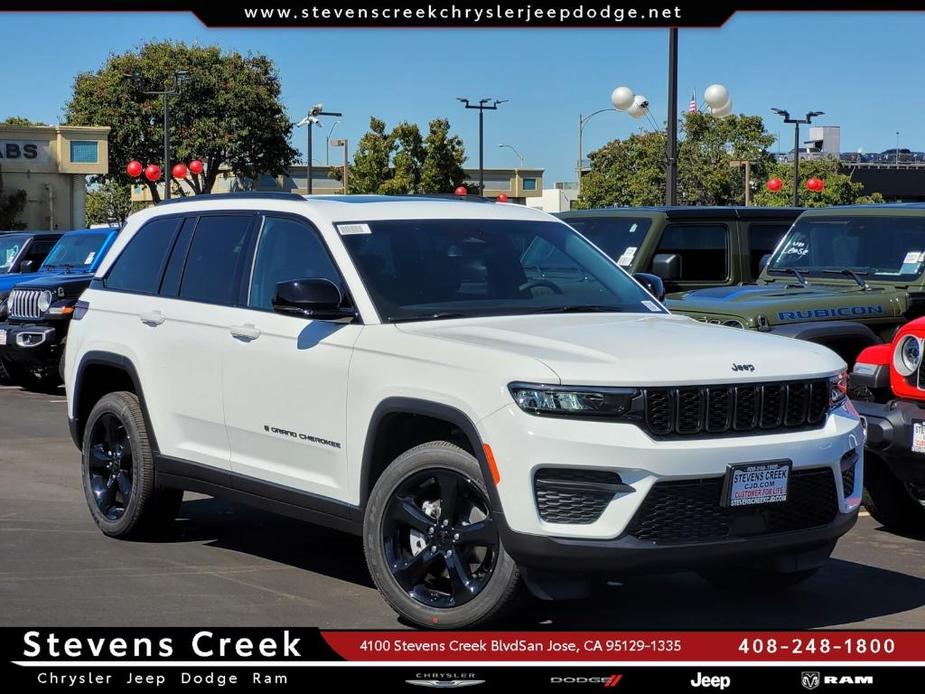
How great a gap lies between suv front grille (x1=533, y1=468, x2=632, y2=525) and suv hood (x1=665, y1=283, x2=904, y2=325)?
16.0 ft

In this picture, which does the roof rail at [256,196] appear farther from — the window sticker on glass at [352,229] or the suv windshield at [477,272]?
the suv windshield at [477,272]

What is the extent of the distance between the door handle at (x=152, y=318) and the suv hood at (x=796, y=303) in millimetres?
4374

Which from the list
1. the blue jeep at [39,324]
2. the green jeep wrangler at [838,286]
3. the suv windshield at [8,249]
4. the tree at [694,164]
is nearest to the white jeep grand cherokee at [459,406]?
the green jeep wrangler at [838,286]

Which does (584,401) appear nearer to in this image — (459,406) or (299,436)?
(459,406)

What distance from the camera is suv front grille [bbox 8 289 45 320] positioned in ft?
50.9

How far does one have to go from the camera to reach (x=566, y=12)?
10.9m

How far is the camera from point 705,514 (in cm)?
533

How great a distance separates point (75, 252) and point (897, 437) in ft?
42.8

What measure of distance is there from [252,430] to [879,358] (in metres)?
3.70

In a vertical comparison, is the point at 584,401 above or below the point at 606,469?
above

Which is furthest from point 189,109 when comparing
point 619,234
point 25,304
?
point 619,234

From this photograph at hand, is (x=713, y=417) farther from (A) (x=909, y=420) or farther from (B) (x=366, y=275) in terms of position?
(A) (x=909, y=420)

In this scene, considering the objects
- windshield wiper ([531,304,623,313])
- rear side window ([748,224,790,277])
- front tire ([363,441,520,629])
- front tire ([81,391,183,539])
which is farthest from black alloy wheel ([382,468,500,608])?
rear side window ([748,224,790,277])
